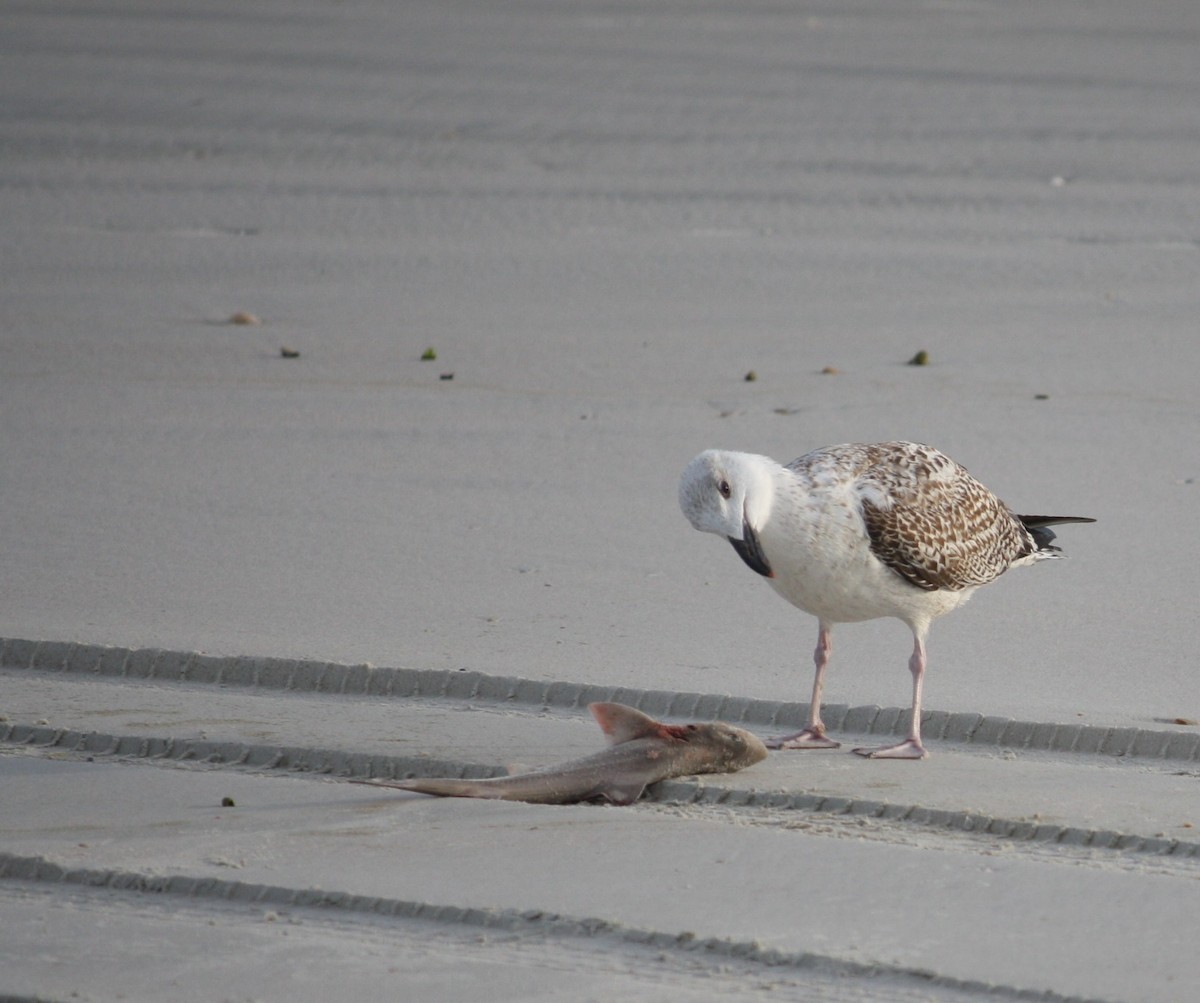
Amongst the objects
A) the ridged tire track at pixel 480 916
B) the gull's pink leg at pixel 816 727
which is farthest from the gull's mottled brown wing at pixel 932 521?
the ridged tire track at pixel 480 916

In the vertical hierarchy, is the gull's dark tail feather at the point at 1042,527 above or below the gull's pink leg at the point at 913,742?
above

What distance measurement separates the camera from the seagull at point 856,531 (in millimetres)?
5672

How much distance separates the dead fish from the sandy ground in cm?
7

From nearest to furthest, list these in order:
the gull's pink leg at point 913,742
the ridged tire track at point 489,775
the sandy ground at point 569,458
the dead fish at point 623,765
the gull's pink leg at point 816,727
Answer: the sandy ground at point 569,458
the ridged tire track at point 489,775
the dead fish at point 623,765
the gull's pink leg at point 913,742
the gull's pink leg at point 816,727

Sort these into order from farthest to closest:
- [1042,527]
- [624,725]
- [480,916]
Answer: [1042,527]
[624,725]
[480,916]

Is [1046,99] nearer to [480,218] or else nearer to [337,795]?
[480,218]

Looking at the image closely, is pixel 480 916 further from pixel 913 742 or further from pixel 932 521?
pixel 932 521

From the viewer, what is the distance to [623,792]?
5.52m

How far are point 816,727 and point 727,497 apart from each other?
0.89 metres

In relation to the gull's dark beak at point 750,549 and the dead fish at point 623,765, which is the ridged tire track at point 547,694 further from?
the gull's dark beak at point 750,549

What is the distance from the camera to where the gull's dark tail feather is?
22.3 ft

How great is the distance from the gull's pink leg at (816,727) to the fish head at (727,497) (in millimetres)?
624

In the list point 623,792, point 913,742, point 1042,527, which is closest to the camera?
point 623,792

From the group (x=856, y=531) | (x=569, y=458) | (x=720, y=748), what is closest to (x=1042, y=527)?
(x=856, y=531)
